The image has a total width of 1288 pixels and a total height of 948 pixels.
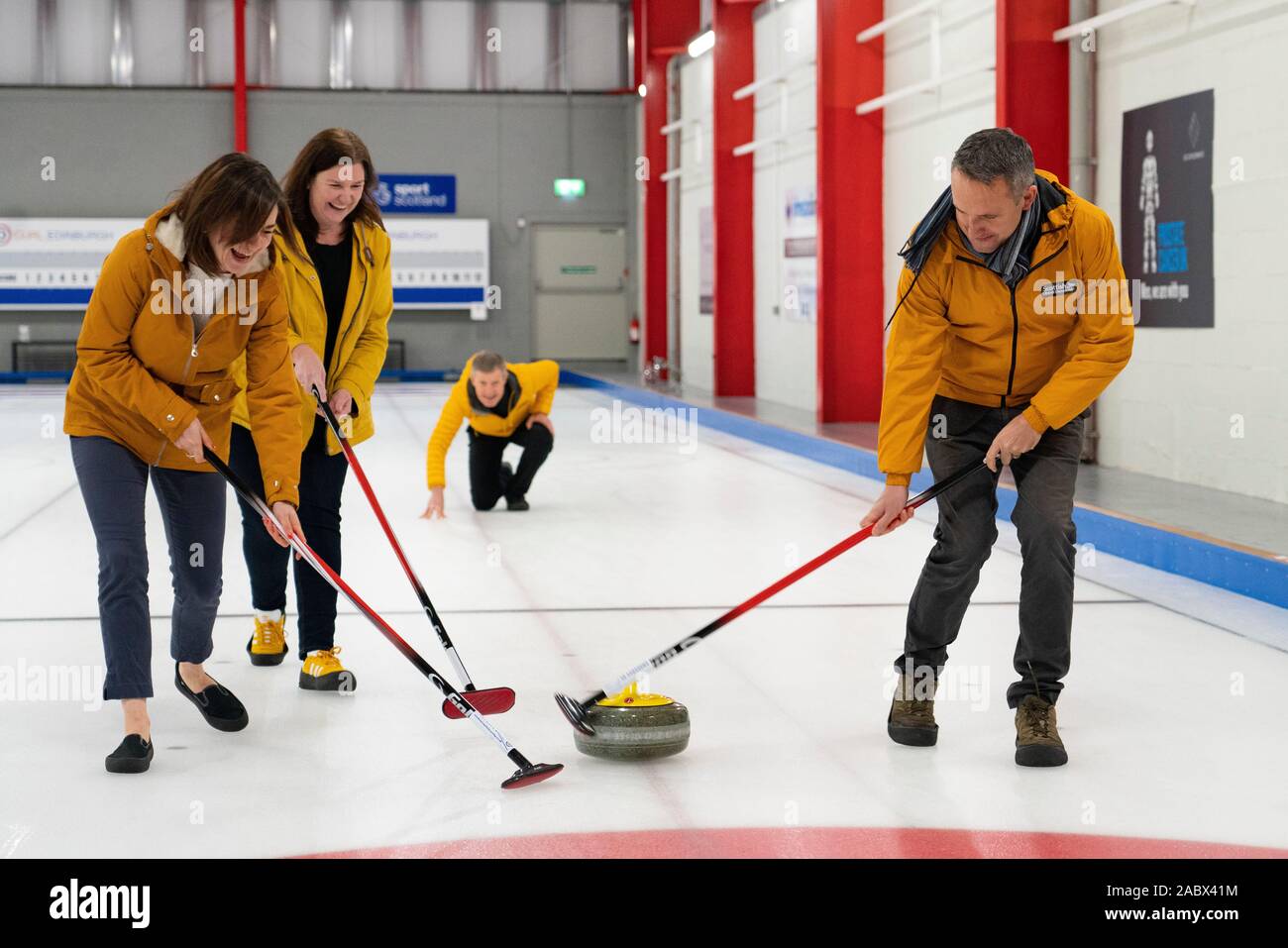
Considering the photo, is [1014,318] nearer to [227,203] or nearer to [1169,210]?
[227,203]

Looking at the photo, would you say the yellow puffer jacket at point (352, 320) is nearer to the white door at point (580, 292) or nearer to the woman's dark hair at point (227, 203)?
the woman's dark hair at point (227, 203)

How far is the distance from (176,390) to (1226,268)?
5.08m

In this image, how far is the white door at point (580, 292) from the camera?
19.9m

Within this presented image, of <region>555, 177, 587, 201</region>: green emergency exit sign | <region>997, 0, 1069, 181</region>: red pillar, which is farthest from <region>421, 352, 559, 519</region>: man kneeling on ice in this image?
<region>555, 177, 587, 201</region>: green emergency exit sign

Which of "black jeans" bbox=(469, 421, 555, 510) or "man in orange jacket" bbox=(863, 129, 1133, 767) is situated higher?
"man in orange jacket" bbox=(863, 129, 1133, 767)

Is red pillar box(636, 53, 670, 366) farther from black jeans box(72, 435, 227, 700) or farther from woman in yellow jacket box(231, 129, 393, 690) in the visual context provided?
black jeans box(72, 435, 227, 700)

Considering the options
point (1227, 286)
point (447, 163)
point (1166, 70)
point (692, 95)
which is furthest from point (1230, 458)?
point (447, 163)

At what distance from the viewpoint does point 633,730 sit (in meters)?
3.14

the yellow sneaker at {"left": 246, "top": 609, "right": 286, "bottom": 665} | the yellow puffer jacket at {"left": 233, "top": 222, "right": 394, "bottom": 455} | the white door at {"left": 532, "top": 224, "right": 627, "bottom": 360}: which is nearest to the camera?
the yellow puffer jacket at {"left": 233, "top": 222, "right": 394, "bottom": 455}

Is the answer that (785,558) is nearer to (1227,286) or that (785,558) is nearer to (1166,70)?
(1227,286)

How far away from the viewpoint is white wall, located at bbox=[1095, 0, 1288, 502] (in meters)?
6.37

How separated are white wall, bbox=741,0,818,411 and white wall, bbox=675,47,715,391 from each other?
4.52 ft

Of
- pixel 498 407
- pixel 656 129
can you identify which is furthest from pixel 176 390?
pixel 656 129

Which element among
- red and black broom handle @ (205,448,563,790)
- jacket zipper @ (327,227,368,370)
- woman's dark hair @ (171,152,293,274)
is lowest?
red and black broom handle @ (205,448,563,790)
